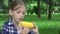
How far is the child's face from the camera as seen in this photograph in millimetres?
2049

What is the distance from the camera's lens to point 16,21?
6.77 feet

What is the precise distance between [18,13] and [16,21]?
7 centimetres

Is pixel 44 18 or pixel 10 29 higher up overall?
pixel 10 29

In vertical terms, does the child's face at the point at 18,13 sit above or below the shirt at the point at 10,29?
above

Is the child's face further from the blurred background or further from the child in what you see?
the blurred background

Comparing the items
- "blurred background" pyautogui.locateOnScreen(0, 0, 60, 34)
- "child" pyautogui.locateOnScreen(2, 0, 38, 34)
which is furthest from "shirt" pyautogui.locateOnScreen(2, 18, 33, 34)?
"blurred background" pyautogui.locateOnScreen(0, 0, 60, 34)

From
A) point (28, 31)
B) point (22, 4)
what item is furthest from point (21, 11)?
point (28, 31)

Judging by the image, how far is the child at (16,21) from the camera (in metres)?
2.02

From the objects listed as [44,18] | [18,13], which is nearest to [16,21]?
[18,13]

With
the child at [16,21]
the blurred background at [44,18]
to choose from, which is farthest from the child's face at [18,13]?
the blurred background at [44,18]

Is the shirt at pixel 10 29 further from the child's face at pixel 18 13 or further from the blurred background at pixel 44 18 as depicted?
the blurred background at pixel 44 18

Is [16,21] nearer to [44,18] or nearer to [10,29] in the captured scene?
[10,29]

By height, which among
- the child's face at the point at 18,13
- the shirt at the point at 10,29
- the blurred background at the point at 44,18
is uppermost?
the child's face at the point at 18,13

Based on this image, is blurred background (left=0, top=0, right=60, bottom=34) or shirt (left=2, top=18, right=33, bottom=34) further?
blurred background (left=0, top=0, right=60, bottom=34)
